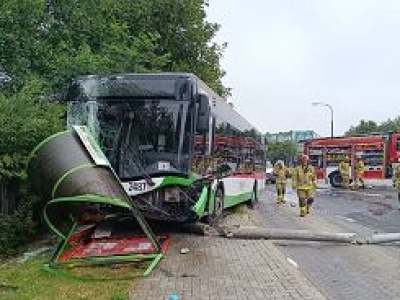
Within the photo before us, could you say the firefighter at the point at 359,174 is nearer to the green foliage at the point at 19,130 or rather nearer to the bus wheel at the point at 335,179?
the bus wheel at the point at 335,179

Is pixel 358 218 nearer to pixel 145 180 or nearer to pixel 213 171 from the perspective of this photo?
pixel 213 171

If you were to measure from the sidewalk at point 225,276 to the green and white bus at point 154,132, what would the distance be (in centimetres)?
99

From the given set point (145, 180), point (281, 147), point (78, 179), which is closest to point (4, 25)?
point (145, 180)

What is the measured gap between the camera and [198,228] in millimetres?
14875

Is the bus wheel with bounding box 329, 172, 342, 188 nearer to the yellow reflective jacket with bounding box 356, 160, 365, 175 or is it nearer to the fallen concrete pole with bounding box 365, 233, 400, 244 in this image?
the yellow reflective jacket with bounding box 356, 160, 365, 175

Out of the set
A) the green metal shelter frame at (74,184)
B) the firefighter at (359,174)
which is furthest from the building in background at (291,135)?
the green metal shelter frame at (74,184)

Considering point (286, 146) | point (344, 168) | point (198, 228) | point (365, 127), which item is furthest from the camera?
point (365, 127)

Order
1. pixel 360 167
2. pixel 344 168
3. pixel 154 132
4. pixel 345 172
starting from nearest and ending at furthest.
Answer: pixel 154 132
pixel 360 167
pixel 344 168
pixel 345 172

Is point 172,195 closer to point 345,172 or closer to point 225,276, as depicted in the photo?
point 225,276

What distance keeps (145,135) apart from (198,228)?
265 centimetres

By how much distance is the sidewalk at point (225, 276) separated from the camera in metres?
8.45

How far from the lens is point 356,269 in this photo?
11039 millimetres

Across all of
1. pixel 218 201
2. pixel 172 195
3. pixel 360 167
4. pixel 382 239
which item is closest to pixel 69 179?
pixel 172 195

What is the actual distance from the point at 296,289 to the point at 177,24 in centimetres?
2374
